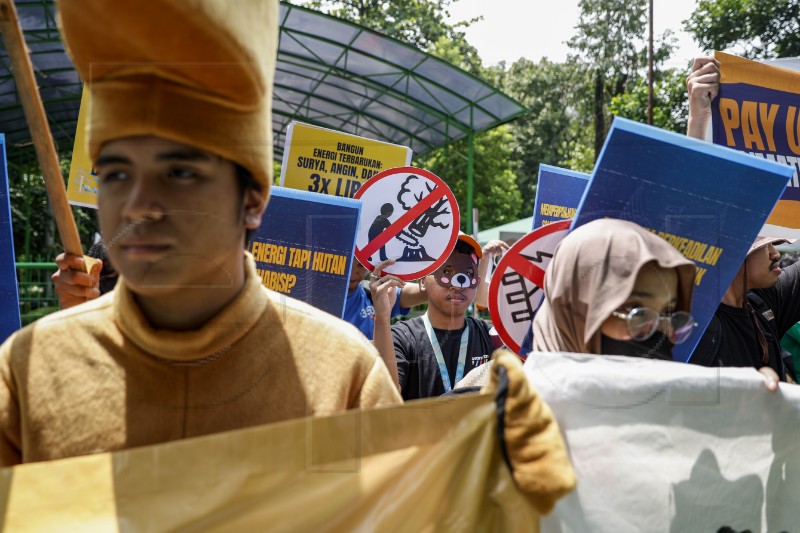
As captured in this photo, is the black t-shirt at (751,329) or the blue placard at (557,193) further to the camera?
the blue placard at (557,193)

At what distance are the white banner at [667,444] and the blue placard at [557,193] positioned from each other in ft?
6.12

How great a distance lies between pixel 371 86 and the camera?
548 inches

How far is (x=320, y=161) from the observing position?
464 cm

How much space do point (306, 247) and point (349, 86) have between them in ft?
40.5

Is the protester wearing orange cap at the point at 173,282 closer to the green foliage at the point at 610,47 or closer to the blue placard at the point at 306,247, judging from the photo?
the blue placard at the point at 306,247

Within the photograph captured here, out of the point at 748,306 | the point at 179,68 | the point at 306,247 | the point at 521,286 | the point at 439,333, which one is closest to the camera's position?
the point at 179,68

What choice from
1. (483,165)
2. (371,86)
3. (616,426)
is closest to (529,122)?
(483,165)

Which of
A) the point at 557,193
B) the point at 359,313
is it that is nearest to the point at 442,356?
the point at 359,313

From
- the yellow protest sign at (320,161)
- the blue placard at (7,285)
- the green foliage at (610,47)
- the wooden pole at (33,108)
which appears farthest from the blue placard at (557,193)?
the green foliage at (610,47)

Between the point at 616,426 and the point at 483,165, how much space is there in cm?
2017

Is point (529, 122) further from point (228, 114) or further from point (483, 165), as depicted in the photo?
point (228, 114)

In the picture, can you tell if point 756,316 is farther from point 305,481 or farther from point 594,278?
point 305,481

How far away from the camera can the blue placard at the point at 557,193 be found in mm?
3896

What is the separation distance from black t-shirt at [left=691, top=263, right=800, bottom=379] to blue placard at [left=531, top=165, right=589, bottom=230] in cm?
88
